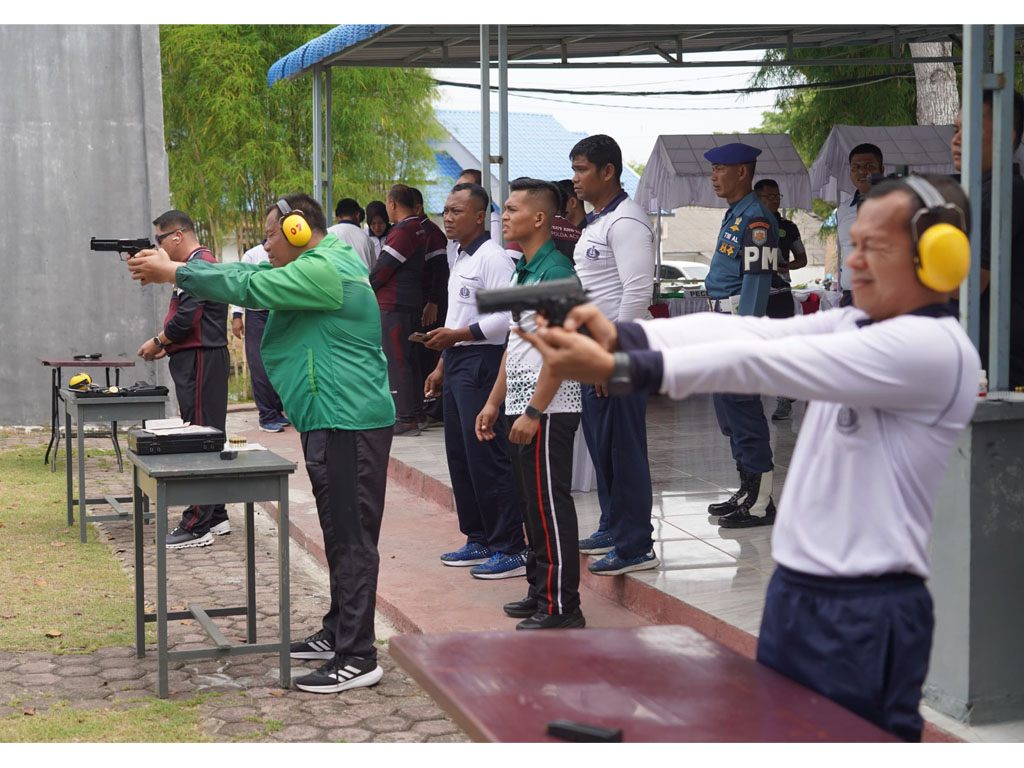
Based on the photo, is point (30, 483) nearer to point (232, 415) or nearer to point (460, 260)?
point (232, 415)

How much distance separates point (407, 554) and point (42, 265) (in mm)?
9153

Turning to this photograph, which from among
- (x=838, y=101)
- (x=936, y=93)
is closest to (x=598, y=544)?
(x=936, y=93)

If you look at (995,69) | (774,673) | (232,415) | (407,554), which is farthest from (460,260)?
(232,415)

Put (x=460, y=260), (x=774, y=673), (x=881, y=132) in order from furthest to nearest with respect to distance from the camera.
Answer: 1. (x=881, y=132)
2. (x=460, y=260)
3. (x=774, y=673)

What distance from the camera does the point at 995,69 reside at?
13.1 feet

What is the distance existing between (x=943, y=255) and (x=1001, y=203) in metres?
1.98

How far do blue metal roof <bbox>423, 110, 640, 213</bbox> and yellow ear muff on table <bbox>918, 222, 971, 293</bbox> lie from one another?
32870 millimetres

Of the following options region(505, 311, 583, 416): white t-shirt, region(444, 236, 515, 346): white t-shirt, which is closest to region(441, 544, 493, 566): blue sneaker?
region(444, 236, 515, 346): white t-shirt

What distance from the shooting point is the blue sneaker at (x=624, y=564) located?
568cm

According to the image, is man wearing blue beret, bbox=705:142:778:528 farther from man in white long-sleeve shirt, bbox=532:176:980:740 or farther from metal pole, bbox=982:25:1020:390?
man in white long-sleeve shirt, bbox=532:176:980:740

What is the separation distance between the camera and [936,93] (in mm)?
15633

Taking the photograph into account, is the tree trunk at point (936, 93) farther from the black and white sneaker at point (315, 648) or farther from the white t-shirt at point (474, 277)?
the black and white sneaker at point (315, 648)

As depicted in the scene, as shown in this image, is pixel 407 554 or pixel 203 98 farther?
pixel 203 98

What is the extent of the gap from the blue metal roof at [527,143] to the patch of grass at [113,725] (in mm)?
30652
